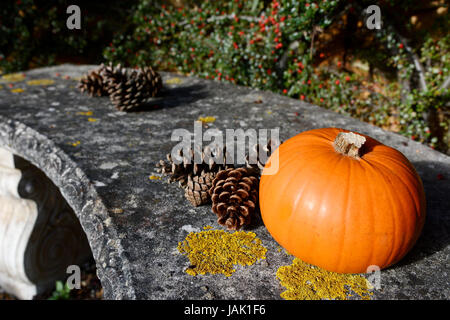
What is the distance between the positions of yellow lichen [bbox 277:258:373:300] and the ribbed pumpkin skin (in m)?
0.04

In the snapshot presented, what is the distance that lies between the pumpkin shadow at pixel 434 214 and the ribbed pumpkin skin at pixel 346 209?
0.19m

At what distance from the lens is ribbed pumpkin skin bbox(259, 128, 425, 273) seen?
1302 mm

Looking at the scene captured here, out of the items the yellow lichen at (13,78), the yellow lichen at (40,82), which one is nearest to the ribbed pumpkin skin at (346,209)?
the yellow lichen at (40,82)

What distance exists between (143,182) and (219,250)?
0.73m

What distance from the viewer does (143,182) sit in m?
2.00

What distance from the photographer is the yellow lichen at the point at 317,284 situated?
1301 mm

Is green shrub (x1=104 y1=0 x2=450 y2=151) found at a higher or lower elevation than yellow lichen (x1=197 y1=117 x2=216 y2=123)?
higher

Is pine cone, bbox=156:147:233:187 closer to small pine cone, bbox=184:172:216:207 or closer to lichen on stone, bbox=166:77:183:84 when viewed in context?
small pine cone, bbox=184:172:216:207

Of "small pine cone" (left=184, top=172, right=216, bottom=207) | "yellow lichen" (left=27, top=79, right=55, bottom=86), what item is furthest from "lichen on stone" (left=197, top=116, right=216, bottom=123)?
"yellow lichen" (left=27, top=79, right=55, bottom=86)

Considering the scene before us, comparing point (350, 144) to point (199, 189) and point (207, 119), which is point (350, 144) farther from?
point (207, 119)

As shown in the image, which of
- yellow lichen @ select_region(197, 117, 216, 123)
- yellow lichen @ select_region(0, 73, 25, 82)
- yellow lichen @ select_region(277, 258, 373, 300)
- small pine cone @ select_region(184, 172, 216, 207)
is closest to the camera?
yellow lichen @ select_region(277, 258, 373, 300)

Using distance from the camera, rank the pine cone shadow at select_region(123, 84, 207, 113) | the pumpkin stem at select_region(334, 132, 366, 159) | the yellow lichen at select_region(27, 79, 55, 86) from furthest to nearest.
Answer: the yellow lichen at select_region(27, 79, 55, 86), the pine cone shadow at select_region(123, 84, 207, 113), the pumpkin stem at select_region(334, 132, 366, 159)

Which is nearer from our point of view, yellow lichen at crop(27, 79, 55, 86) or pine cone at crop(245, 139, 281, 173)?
pine cone at crop(245, 139, 281, 173)

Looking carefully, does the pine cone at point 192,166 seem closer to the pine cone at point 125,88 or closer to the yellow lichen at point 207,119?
the yellow lichen at point 207,119
